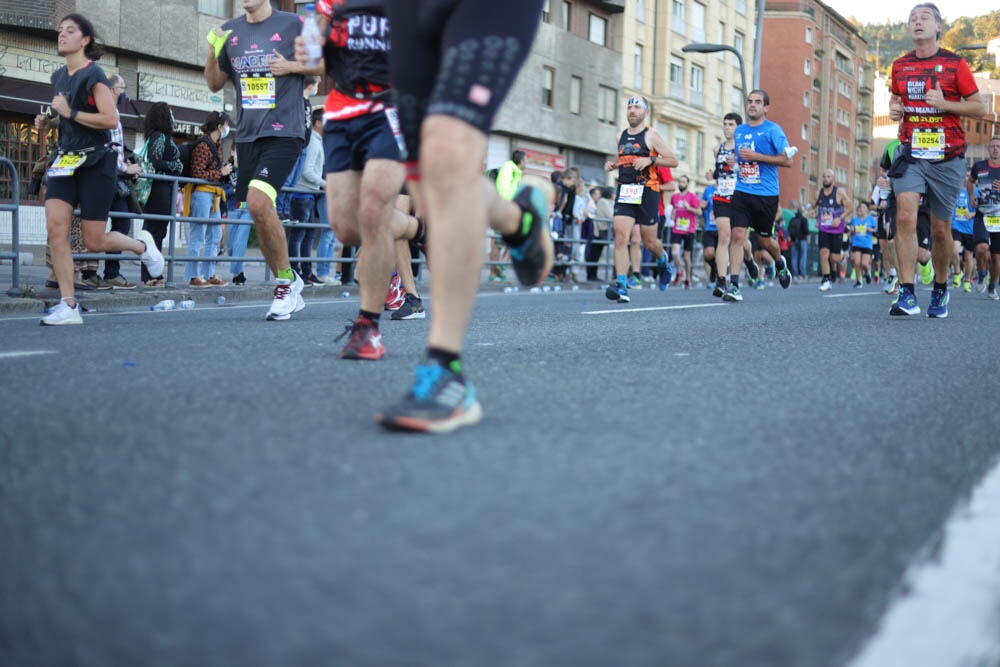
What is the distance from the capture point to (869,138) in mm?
95000

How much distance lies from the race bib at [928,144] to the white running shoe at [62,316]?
626 cm

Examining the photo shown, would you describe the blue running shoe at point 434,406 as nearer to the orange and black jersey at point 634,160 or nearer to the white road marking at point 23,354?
the white road marking at point 23,354

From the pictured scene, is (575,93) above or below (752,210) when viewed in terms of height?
above

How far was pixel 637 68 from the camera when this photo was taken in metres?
49.7

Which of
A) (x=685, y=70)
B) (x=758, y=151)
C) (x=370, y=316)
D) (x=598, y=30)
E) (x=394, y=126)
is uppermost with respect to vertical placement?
(x=598, y=30)

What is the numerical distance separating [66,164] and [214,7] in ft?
81.0

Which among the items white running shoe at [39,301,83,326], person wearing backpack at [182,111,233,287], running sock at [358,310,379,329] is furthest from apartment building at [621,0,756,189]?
running sock at [358,310,379,329]

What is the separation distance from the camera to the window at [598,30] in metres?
46.0

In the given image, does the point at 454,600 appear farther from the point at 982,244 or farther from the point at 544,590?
the point at 982,244

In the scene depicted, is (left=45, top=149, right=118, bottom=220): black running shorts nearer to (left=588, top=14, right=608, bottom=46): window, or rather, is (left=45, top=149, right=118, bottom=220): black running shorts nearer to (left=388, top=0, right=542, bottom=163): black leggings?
(left=388, top=0, right=542, bottom=163): black leggings

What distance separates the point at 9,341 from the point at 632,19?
45.3m

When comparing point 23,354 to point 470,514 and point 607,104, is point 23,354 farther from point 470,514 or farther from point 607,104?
point 607,104

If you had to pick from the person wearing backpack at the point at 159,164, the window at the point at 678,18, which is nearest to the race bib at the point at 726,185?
the person wearing backpack at the point at 159,164

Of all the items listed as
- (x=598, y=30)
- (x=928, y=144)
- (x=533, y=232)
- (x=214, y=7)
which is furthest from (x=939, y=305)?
(x=598, y=30)
